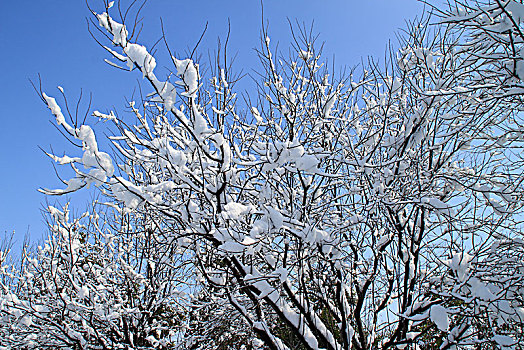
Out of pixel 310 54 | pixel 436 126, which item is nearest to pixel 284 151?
pixel 436 126

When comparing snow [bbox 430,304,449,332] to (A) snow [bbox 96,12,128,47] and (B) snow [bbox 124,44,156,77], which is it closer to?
(B) snow [bbox 124,44,156,77]

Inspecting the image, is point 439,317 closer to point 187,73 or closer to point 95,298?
point 187,73

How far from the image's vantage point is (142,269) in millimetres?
7590

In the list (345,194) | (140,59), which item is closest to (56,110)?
(140,59)

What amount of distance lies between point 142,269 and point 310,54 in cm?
571

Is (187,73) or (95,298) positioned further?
(95,298)

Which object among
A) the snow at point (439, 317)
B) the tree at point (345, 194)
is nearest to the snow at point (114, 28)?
the tree at point (345, 194)

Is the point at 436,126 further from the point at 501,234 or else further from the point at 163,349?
the point at 163,349

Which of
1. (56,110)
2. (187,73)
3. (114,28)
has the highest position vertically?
(114,28)

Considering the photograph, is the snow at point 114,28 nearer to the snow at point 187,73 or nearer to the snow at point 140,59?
the snow at point 140,59

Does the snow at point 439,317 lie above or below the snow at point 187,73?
below

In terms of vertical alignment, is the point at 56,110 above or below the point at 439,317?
above

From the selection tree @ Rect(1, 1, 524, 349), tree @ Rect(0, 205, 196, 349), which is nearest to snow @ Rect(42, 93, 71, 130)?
tree @ Rect(1, 1, 524, 349)

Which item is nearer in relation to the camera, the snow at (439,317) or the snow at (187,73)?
the snow at (439,317)
